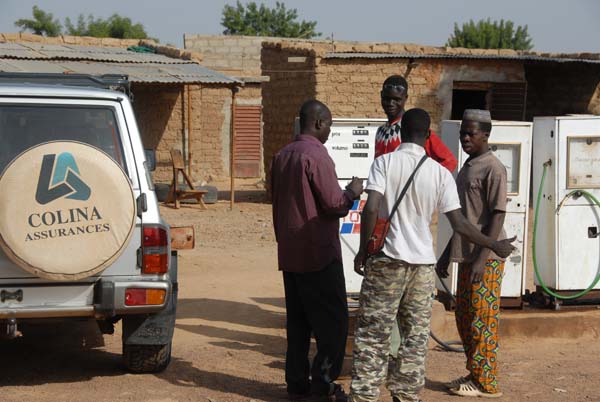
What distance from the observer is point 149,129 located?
20.0m

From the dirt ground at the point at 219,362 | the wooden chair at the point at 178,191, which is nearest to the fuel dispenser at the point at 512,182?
the dirt ground at the point at 219,362

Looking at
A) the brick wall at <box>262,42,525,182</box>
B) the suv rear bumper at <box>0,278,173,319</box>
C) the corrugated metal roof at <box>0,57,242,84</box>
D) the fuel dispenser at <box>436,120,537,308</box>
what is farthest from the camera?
the brick wall at <box>262,42,525,182</box>

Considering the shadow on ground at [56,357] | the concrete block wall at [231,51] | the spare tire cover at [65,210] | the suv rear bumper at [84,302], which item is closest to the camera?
the spare tire cover at [65,210]

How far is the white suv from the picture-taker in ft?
16.6

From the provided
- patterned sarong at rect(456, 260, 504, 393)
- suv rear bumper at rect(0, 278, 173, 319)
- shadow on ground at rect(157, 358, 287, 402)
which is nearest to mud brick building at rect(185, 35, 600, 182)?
shadow on ground at rect(157, 358, 287, 402)

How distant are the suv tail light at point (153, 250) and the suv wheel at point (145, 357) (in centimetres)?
66

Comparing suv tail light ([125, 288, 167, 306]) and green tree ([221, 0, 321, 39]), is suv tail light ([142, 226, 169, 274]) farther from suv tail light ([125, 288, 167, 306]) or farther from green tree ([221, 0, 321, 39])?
green tree ([221, 0, 321, 39])

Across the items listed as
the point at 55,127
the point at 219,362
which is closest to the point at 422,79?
the point at 219,362

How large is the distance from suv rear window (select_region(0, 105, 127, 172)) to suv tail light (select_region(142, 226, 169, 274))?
0.47m

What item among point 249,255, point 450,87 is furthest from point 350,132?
point 450,87

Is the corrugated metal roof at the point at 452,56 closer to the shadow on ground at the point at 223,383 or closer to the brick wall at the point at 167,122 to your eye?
the brick wall at the point at 167,122

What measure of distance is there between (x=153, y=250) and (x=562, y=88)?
Answer: 14.6 m

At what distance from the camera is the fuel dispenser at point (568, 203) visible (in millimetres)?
7484

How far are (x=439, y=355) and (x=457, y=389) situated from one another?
1.17 metres
